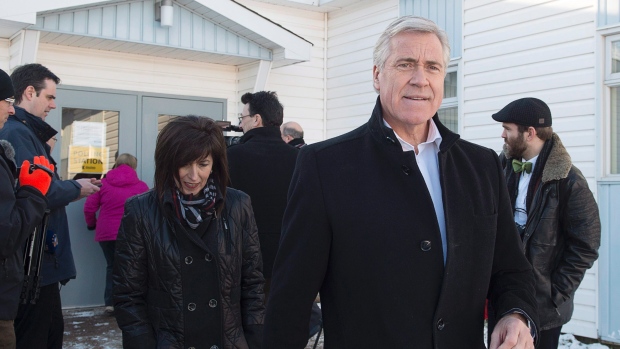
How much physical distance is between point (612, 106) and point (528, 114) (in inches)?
123

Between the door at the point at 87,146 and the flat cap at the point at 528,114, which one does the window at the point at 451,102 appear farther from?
the flat cap at the point at 528,114

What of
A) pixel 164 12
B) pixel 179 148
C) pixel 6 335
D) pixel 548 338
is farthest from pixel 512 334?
pixel 164 12

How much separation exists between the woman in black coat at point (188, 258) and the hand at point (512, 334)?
1449mm

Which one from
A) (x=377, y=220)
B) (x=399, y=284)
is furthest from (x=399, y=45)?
(x=399, y=284)

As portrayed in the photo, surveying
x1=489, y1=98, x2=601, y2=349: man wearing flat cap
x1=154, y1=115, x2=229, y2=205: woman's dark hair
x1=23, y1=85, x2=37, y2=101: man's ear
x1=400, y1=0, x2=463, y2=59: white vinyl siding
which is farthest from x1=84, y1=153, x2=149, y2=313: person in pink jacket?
x1=489, y1=98, x2=601, y2=349: man wearing flat cap

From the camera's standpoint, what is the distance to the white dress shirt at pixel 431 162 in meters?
2.20

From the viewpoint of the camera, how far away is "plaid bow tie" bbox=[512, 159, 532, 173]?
430cm

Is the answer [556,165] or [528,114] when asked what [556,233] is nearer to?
[556,165]

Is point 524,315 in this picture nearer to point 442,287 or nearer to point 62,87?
point 442,287

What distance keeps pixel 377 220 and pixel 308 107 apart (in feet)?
26.5

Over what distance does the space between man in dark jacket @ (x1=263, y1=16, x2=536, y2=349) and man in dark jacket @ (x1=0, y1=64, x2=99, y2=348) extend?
8.26ft

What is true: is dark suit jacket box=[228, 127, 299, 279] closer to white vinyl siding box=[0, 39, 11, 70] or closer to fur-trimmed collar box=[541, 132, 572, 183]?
fur-trimmed collar box=[541, 132, 572, 183]

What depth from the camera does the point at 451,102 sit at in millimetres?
8734

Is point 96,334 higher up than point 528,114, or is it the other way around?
point 528,114
